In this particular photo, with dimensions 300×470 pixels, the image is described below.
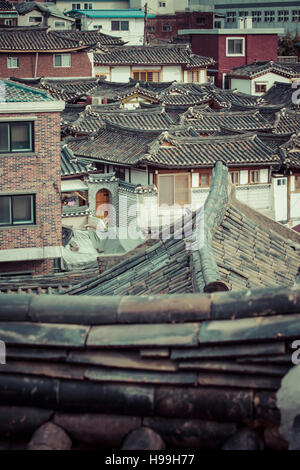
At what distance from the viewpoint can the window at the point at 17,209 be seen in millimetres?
25406

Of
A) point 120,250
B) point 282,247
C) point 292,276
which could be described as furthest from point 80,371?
point 120,250

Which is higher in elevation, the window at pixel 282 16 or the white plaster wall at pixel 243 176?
the window at pixel 282 16

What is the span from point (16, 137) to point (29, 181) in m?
1.49

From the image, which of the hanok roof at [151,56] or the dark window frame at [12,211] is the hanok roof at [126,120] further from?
the hanok roof at [151,56]

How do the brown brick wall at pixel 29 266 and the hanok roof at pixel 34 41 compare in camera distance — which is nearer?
the brown brick wall at pixel 29 266

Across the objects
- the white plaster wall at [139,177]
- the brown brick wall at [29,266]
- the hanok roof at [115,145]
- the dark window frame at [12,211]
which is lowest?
the brown brick wall at [29,266]

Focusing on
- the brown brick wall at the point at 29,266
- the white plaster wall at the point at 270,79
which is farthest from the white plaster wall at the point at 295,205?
the white plaster wall at the point at 270,79

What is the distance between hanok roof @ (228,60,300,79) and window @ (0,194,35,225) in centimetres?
3943

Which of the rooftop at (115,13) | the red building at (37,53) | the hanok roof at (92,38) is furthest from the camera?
the rooftop at (115,13)

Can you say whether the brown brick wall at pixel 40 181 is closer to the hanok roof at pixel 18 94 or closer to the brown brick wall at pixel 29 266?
the hanok roof at pixel 18 94

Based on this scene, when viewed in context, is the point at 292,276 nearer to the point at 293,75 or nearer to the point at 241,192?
the point at 241,192

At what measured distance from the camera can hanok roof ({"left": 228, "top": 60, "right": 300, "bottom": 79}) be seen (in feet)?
203

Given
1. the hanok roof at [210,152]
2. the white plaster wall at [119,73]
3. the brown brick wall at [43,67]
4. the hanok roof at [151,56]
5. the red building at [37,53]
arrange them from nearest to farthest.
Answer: the hanok roof at [210,152], the red building at [37,53], the brown brick wall at [43,67], the hanok roof at [151,56], the white plaster wall at [119,73]

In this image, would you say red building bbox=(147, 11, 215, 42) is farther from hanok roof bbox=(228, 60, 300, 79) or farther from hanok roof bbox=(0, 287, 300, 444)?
hanok roof bbox=(0, 287, 300, 444)
